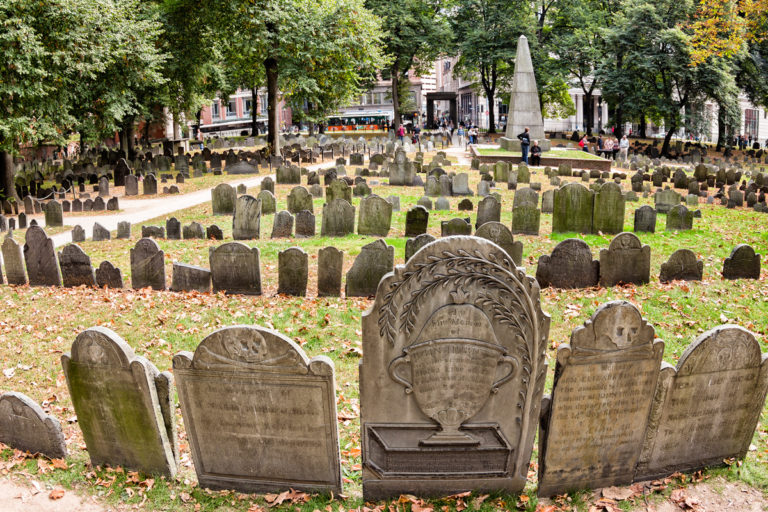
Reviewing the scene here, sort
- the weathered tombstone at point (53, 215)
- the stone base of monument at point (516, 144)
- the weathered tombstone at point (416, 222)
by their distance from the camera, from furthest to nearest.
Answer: the stone base of monument at point (516, 144), the weathered tombstone at point (53, 215), the weathered tombstone at point (416, 222)

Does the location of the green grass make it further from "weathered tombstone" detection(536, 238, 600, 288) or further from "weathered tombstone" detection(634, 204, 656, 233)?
"weathered tombstone" detection(634, 204, 656, 233)

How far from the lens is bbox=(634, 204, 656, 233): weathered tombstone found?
44.3 ft

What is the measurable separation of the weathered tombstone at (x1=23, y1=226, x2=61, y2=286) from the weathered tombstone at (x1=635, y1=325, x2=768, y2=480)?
364 inches

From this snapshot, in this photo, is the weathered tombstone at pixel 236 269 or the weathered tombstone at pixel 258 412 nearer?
the weathered tombstone at pixel 258 412

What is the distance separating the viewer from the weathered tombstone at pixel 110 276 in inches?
405

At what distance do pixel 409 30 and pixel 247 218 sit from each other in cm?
3643

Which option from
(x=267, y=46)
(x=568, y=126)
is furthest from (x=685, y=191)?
(x=568, y=126)

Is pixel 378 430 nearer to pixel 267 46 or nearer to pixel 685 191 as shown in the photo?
pixel 685 191

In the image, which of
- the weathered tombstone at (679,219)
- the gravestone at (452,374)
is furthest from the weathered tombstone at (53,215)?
the weathered tombstone at (679,219)

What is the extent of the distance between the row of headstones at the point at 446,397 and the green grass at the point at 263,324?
0.72ft

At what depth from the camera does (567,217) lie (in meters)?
13.7

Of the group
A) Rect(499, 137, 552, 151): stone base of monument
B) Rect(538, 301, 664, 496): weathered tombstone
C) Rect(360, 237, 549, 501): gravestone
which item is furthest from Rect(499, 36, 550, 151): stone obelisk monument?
Rect(360, 237, 549, 501): gravestone

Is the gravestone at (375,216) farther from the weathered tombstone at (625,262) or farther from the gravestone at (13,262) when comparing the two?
the gravestone at (13,262)

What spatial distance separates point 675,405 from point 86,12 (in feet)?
63.8
